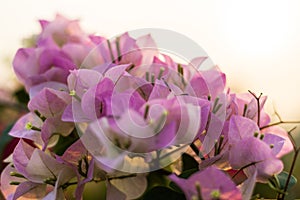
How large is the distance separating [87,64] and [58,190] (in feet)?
0.47

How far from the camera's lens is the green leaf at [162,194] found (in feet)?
1.32

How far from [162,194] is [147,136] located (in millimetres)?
69

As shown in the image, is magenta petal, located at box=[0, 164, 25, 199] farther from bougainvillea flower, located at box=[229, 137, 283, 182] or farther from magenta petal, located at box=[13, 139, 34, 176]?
bougainvillea flower, located at box=[229, 137, 283, 182]

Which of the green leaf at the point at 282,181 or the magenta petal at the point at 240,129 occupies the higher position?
the magenta petal at the point at 240,129

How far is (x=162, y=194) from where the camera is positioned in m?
0.40

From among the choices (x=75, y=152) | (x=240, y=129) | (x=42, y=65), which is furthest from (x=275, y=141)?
(x=42, y=65)

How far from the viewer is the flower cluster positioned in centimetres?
35

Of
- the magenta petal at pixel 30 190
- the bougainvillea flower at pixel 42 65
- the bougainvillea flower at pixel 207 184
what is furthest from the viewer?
the bougainvillea flower at pixel 42 65

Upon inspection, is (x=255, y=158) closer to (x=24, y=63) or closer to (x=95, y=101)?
(x=95, y=101)

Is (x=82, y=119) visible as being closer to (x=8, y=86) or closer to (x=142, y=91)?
(x=142, y=91)

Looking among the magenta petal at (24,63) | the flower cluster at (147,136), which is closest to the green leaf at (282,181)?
the flower cluster at (147,136)

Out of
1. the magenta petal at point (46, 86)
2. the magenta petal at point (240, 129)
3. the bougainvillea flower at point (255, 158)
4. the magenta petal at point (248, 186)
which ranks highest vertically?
the magenta petal at point (240, 129)

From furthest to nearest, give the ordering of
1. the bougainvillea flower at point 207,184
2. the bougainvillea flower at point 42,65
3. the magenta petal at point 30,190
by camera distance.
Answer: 1. the bougainvillea flower at point 42,65
2. the magenta petal at point 30,190
3. the bougainvillea flower at point 207,184

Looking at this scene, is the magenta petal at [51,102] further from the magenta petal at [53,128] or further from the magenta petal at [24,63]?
the magenta petal at [24,63]
